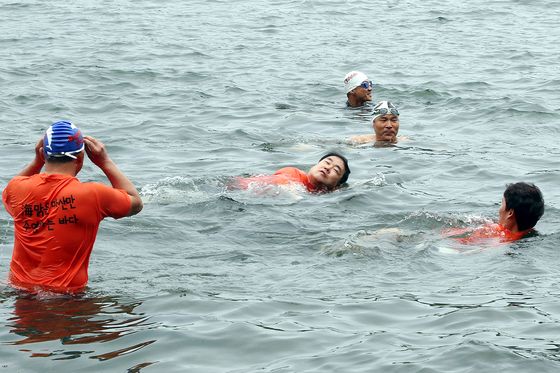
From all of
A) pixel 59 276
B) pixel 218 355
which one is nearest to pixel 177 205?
pixel 59 276

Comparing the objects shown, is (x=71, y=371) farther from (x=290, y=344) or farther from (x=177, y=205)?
(x=177, y=205)

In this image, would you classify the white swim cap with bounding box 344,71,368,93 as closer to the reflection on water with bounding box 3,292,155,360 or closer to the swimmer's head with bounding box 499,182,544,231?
the swimmer's head with bounding box 499,182,544,231

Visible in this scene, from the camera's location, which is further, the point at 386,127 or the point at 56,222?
the point at 386,127

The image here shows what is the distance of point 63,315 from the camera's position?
902 centimetres

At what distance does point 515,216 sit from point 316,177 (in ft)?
11.5

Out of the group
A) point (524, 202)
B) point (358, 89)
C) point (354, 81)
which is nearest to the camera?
point (524, 202)

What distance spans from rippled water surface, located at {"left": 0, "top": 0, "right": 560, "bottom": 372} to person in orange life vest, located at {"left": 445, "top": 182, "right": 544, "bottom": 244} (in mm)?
218

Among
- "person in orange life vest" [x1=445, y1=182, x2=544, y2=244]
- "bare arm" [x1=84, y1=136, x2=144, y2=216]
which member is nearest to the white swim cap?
"person in orange life vest" [x1=445, y1=182, x2=544, y2=244]

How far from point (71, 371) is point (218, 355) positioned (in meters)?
1.17

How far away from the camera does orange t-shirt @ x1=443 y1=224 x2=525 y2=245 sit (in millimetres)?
12023

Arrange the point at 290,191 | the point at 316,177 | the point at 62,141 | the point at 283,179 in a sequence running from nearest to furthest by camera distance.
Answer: the point at 62,141 < the point at 290,191 < the point at 283,179 < the point at 316,177

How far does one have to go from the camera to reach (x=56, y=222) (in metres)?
8.97

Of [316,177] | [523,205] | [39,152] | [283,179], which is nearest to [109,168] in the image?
[39,152]

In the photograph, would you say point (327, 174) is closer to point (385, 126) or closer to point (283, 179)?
point (283, 179)
